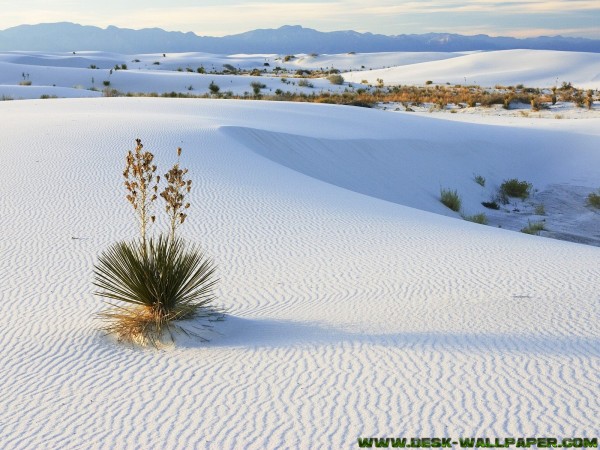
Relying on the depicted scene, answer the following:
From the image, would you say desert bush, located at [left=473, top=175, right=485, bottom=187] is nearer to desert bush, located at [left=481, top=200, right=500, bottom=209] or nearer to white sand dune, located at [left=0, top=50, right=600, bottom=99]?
desert bush, located at [left=481, top=200, right=500, bottom=209]

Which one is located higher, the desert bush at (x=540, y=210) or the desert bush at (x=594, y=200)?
the desert bush at (x=594, y=200)

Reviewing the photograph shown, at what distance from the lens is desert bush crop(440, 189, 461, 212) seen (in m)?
15.7

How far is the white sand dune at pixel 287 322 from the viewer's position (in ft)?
14.6

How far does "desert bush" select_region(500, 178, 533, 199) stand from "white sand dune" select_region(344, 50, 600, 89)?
3381cm

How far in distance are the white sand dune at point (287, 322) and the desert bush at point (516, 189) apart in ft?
20.7

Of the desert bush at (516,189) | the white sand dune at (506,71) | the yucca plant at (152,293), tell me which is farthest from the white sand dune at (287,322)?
the white sand dune at (506,71)

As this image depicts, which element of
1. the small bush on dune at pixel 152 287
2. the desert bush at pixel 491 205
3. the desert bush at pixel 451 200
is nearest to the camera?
the small bush on dune at pixel 152 287

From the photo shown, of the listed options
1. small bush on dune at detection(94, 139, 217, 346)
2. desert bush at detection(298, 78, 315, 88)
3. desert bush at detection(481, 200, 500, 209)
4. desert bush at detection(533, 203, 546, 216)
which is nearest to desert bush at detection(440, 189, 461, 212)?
desert bush at detection(481, 200, 500, 209)

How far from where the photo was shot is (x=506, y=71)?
6266cm

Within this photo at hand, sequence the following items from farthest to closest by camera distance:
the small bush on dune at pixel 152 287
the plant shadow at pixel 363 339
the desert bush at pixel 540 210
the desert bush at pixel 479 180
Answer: the desert bush at pixel 479 180, the desert bush at pixel 540 210, the small bush on dune at pixel 152 287, the plant shadow at pixel 363 339

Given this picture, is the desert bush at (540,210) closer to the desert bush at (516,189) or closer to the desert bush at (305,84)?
the desert bush at (516,189)

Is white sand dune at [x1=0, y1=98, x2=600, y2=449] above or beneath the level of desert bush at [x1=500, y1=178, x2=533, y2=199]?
→ above

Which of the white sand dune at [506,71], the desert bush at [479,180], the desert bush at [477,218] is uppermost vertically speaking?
the white sand dune at [506,71]

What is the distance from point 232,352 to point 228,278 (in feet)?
7.04
